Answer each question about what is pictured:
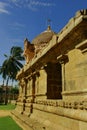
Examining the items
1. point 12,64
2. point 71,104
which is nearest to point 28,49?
point 71,104

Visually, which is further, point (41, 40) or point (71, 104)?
point (41, 40)

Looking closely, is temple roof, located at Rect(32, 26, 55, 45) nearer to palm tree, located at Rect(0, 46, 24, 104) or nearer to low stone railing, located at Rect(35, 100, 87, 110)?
low stone railing, located at Rect(35, 100, 87, 110)

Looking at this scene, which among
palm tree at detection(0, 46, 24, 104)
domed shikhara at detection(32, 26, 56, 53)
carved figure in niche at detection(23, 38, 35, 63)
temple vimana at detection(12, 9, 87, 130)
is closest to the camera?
temple vimana at detection(12, 9, 87, 130)

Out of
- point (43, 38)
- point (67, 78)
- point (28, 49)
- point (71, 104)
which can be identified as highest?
point (43, 38)

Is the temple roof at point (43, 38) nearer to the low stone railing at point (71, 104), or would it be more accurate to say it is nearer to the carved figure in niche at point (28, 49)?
the carved figure in niche at point (28, 49)

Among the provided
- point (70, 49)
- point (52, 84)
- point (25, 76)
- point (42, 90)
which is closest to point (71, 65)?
point (70, 49)

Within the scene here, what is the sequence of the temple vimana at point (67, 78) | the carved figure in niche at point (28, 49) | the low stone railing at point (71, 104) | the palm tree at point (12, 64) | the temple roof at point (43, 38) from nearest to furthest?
the low stone railing at point (71, 104) → the temple vimana at point (67, 78) → the temple roof at point (43, 38) → the carved figure in niche at point (28, 49) → the palm tree at point (12, 64)

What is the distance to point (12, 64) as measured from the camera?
4628 cm

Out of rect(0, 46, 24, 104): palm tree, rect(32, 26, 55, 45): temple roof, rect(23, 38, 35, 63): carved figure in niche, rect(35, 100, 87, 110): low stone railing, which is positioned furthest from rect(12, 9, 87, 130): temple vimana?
rect(0, 46, 24, 104): palm tree

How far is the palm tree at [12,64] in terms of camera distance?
151 ft

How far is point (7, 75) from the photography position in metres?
47.8

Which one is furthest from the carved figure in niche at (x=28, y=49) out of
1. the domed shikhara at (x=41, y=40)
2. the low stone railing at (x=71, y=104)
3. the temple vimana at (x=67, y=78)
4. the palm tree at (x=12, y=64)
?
the palm tree at (x=12, y=64)

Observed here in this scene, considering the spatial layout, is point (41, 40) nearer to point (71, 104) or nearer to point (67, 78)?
point (67, 78)

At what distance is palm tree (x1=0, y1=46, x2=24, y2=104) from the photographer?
45.9m
